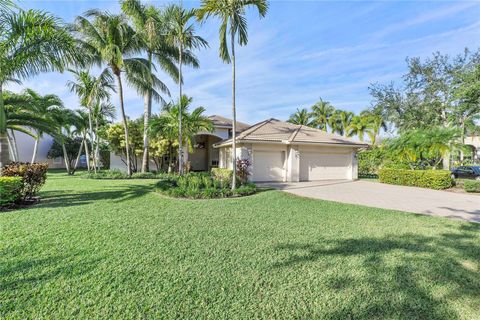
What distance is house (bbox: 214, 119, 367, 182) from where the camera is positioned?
15555 mm

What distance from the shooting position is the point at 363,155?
23.6 meters

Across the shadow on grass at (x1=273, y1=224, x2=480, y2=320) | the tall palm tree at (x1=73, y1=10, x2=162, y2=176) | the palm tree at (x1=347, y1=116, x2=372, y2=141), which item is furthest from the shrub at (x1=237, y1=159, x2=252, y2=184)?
the palm tree at (x1=347, y1=116, x2=372, y2=141)

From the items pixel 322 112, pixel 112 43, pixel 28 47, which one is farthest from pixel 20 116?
pixel 322 112

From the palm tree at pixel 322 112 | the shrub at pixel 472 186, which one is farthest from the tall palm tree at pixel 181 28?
the palm tree at pixel 322 112

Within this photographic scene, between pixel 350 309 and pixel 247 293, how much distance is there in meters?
1.30

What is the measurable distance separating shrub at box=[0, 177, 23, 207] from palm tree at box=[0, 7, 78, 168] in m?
1.27

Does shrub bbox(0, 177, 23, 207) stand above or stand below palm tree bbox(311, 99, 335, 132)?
below

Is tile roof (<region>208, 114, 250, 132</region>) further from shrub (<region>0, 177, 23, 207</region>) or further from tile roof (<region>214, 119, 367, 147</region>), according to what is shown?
shrub (<region>0, 177, 23, 207</region>)

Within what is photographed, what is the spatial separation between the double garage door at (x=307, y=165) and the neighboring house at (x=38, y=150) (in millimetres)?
27059

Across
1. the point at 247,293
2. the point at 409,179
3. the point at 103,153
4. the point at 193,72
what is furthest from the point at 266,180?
the point at 103,153

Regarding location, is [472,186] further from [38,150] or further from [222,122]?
[38,150]

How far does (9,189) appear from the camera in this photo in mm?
7234

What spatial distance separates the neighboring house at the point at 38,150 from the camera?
2853 centimetres

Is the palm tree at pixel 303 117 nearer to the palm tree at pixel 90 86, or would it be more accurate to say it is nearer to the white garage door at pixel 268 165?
the white garage door at pixel 268 165
